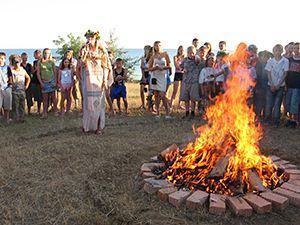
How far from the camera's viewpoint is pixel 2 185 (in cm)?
547

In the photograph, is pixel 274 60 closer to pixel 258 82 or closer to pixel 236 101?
pixel 258 82

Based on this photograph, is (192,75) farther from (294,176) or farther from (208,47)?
(294,176)

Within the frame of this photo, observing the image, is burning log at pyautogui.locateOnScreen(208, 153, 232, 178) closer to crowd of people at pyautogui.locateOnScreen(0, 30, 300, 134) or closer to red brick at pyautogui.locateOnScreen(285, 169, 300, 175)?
red brick at pyautogui.locateOnScreen(285, 169, 300, 175)

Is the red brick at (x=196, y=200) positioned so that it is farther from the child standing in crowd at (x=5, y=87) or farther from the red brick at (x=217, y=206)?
the child standing in crowd at (x=5, y=87)

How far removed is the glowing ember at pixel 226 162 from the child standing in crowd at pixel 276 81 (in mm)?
2884

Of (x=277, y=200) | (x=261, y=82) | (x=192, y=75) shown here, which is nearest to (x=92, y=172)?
(x=277, y=200)

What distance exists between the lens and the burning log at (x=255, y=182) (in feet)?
15.8

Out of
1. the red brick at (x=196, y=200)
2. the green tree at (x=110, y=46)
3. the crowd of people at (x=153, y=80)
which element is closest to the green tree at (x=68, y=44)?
the green tree at (x=110, y=46)

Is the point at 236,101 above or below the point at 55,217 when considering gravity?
above

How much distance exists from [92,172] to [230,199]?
229 cm

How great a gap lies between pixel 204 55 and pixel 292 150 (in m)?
4.18

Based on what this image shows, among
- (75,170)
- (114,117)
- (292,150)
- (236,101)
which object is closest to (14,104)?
(114,117)

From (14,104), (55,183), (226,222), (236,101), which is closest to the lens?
(226,222)

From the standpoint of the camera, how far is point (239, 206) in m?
4.44
